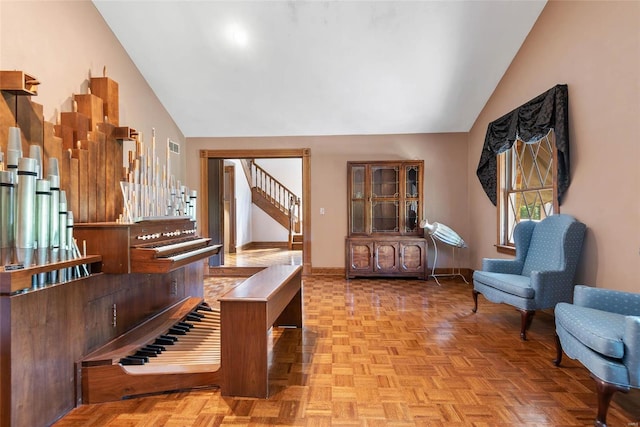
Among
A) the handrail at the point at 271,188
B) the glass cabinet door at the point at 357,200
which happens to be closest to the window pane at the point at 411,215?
the glass cabinet door at the point at 357,200

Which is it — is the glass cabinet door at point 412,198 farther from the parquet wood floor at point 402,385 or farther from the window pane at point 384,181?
the parquet wood floor at point 402,385

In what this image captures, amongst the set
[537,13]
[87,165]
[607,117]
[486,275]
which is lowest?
[486,275]

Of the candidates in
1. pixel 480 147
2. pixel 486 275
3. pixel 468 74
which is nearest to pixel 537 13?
pixel 468 74

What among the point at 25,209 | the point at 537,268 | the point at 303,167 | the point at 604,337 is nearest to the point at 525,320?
the point at 537,268

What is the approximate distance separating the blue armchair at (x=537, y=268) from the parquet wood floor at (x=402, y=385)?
311 millimetres

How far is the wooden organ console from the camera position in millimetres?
1953

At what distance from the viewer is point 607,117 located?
2.68 m

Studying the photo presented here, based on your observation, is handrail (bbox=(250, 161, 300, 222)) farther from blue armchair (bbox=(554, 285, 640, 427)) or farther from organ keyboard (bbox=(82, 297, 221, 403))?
blue armchair (bbox=(554, 285, 640, 427))

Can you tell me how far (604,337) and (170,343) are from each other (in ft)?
8.51

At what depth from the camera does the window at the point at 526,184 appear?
11.8 ft

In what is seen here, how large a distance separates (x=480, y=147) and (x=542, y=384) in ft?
12.1

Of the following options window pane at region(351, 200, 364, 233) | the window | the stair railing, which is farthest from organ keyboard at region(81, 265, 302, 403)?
the stair railing

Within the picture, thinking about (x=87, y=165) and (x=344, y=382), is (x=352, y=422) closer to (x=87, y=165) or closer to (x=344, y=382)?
(x=344, y=382)

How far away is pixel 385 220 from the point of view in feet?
17.6
